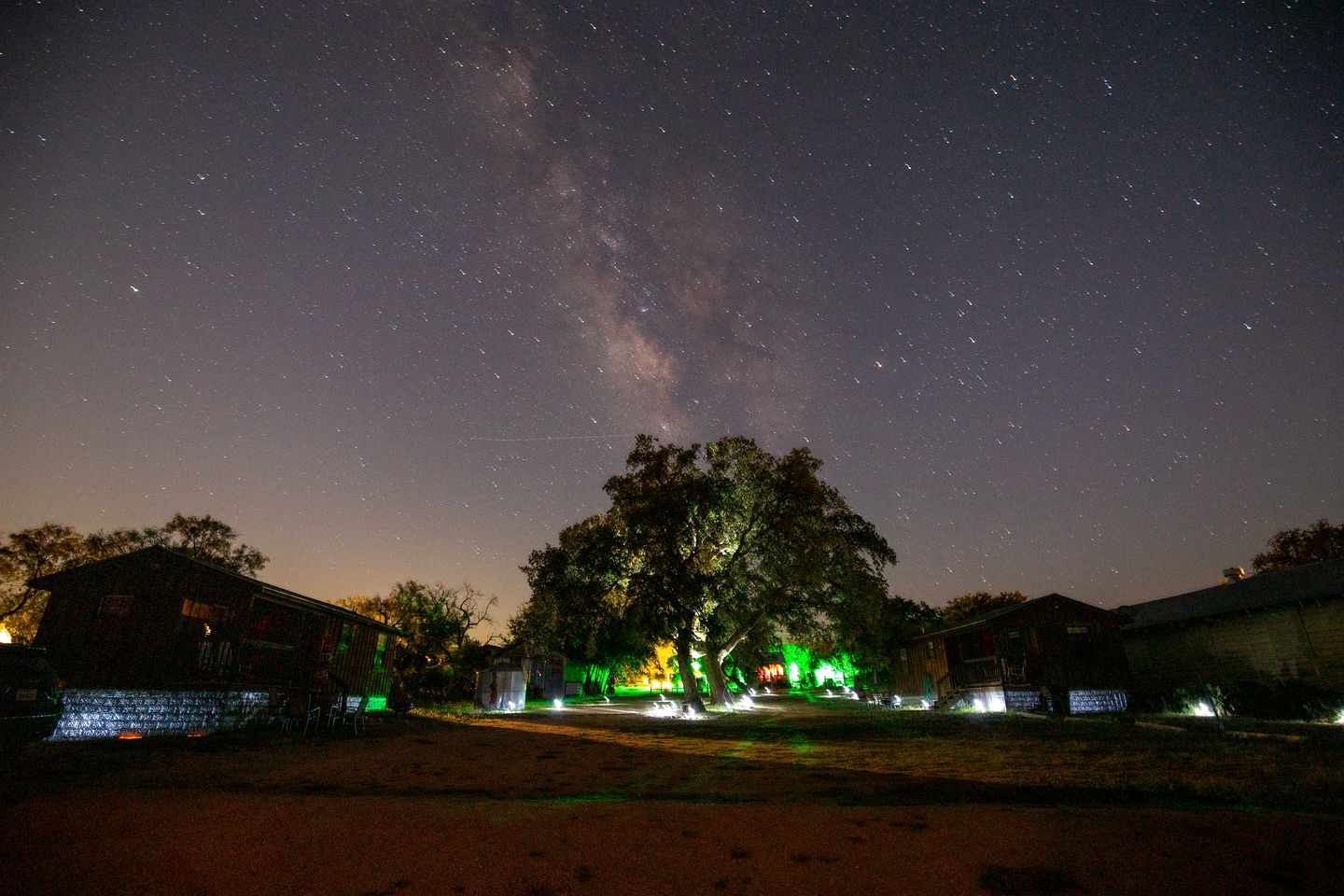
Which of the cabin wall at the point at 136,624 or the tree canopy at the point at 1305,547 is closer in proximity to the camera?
the cabin wall at the point at 136,624

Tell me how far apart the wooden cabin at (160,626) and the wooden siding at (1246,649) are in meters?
34.1

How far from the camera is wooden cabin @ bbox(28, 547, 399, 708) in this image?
18.7 meters

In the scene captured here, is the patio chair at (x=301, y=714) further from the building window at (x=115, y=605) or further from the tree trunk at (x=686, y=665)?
the tree trunk at (x=686, y=665)

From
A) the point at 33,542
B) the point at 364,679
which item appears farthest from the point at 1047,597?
the point at 33,542

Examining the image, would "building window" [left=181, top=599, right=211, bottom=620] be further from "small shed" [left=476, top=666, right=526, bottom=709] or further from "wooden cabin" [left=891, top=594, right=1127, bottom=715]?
"wooden cabin" [left=891, top=594, right=1127, bottom=715]

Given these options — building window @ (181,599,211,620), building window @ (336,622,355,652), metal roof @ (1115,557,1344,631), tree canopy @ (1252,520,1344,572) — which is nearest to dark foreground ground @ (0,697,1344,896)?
building window @ (181,599,211,620)

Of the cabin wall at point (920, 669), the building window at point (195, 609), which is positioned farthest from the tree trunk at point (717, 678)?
the building window at point (195, 609)

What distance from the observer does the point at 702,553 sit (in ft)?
98.8

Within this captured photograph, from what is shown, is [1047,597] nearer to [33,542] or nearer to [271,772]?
[271,772]

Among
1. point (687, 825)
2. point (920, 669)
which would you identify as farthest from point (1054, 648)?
point (687, 825)

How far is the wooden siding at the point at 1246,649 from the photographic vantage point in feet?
69.4

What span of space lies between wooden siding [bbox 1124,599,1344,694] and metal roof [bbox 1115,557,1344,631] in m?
0.33

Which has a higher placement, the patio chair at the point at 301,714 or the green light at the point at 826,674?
the patio chair at the point at 301,714

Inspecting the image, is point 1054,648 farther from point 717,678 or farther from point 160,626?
point 160,626
